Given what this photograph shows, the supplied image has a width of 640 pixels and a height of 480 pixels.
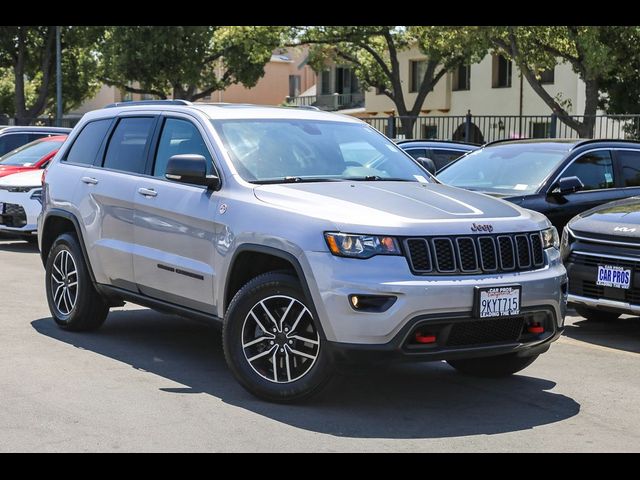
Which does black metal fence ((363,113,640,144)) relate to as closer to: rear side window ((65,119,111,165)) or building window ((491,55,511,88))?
building window ((491,55,511,88))

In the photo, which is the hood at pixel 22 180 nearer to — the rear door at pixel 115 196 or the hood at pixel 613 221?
the rear door at pixel 115 196

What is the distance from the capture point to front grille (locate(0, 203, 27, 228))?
48.6 feet

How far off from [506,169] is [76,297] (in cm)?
517

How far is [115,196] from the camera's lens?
25.8ft

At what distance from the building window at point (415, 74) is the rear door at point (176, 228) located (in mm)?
42063

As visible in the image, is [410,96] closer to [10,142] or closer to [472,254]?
[10,142]

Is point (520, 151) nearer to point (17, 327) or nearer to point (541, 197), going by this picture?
point (541, 197)

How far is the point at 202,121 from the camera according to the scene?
7.32 metres

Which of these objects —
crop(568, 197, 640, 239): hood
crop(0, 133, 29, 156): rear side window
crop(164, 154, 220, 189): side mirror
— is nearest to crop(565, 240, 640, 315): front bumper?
crop(568, 197, 640, 239): hood

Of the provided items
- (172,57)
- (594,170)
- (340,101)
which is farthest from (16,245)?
(340,101)

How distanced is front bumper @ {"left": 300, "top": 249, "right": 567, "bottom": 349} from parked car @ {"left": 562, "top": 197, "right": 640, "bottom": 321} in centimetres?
293
